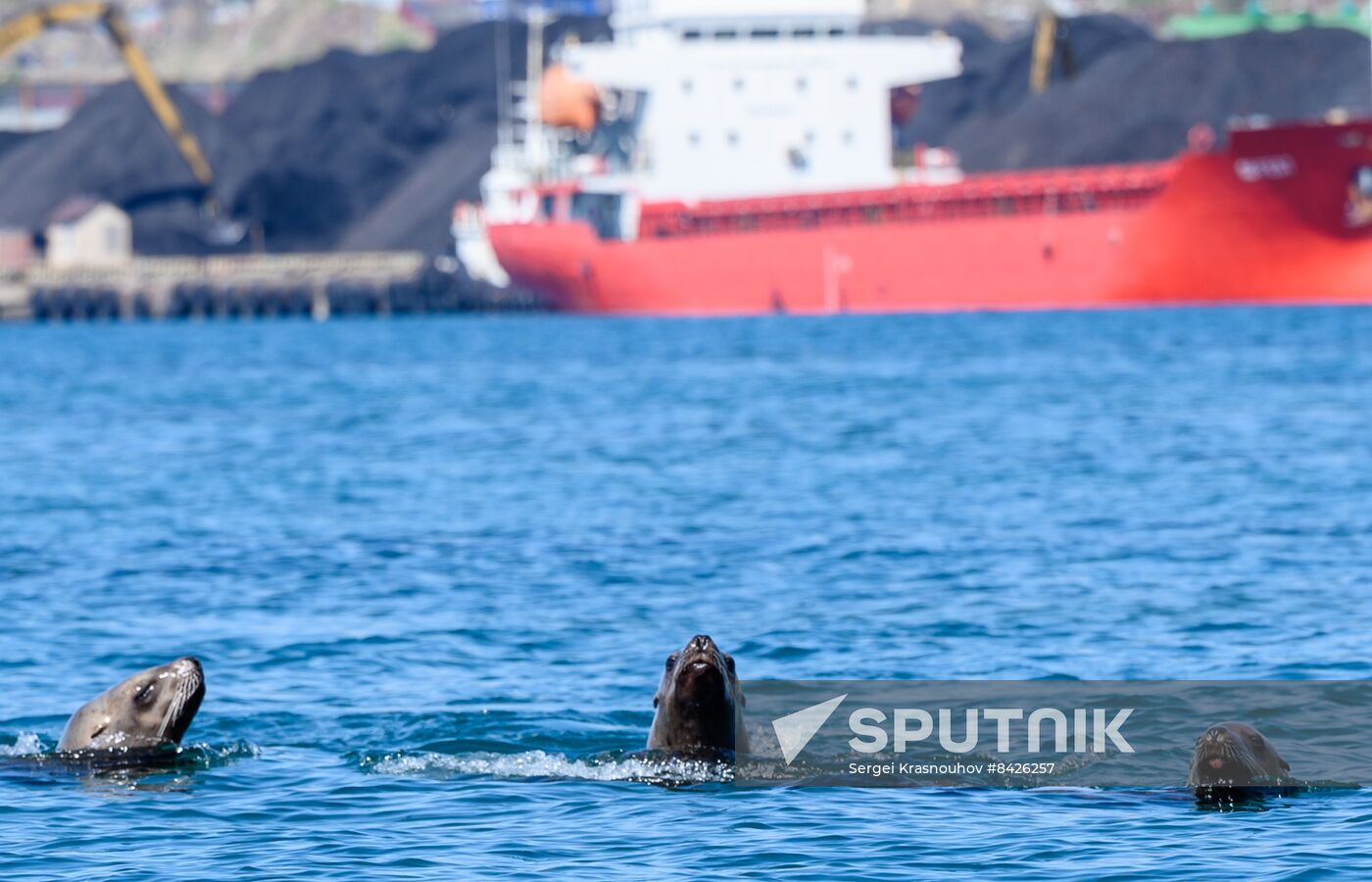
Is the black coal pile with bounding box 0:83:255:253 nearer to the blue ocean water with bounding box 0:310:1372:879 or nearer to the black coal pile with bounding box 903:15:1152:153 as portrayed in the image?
the black coal pile with bounding box 903:15:1152:153

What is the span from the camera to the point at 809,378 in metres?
46.3

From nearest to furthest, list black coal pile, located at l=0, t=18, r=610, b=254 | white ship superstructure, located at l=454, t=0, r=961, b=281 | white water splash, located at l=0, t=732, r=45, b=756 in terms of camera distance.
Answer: white water splash, located at l=0, t=732, r=45, b=756
white ship superstructure, located at l=454, t=0, r=961, b=281
black coal pile, located at l=0, t=18, r=610, b=254

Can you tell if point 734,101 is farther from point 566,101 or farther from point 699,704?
point 699,704

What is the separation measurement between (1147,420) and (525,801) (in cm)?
2468

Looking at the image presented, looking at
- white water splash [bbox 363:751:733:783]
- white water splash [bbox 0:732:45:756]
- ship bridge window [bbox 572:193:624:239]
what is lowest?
white water splash [bbox 363:751:733:783]

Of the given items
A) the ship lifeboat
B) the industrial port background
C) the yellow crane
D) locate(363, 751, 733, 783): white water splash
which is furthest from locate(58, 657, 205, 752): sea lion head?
the yellow crane

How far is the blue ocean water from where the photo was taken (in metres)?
10.8

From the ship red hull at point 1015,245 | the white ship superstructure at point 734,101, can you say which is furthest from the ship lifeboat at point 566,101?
the ship red hull at point 1015,245

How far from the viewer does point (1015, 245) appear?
6669 centimetres

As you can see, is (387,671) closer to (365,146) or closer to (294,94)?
(365,146)

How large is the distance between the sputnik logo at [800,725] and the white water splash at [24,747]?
4676mm

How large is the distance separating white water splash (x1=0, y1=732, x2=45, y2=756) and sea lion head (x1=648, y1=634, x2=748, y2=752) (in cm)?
394

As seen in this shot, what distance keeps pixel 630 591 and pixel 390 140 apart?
336ft

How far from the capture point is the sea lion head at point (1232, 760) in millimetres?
11055
